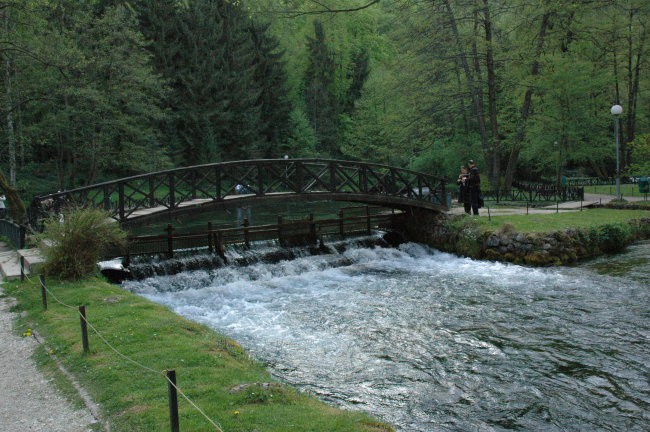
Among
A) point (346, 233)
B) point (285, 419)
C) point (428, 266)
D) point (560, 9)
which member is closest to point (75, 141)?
point (346, 233)

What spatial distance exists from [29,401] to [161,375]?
5.14 ft

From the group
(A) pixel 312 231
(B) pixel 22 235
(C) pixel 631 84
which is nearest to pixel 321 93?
(C) pixel 631 84

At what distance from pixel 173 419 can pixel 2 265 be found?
11.5 m

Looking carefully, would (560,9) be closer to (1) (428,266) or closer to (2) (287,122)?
(1) (428,266)

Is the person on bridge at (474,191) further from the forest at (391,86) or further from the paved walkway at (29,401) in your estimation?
the paved walkway at (29,401)

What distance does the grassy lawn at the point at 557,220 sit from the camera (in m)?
18.8

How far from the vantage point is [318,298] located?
1445cm

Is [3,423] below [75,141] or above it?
below

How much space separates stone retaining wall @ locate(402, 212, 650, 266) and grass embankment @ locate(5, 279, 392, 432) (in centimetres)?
1199

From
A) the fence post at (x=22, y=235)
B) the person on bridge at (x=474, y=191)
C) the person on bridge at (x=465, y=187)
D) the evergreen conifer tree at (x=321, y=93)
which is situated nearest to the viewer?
the fence post at (x=22, y=235)

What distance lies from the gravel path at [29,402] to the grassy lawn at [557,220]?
15379 mm

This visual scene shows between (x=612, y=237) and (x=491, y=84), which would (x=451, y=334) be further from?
(x=491, y=84)

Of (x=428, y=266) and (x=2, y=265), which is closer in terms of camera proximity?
(x=2, y=265)

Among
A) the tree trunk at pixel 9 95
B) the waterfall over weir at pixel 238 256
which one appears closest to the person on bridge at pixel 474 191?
the waterfall over weir at pixel 238 256
